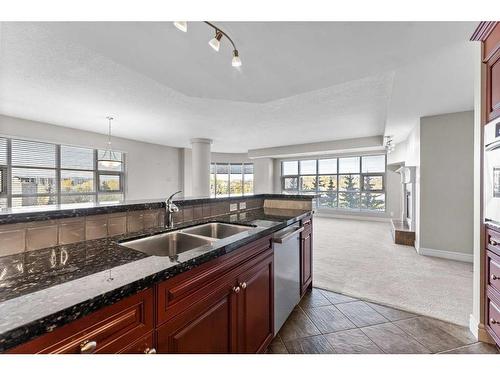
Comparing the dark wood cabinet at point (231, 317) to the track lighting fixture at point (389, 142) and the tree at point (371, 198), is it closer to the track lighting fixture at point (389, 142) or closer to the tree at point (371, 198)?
the track lighting fixture at point (389, 142)

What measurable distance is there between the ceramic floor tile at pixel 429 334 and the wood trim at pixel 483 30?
2.30 m

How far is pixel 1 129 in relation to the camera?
4.27m

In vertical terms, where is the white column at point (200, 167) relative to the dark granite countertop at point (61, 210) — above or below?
above

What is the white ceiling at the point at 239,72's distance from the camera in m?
1.78

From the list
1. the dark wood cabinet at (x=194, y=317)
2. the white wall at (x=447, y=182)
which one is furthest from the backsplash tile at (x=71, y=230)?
the white wall at (x=447, y=182)

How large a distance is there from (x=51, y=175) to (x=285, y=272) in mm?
5863

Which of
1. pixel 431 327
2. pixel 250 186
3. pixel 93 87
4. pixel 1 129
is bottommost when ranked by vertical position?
pixel 431 327

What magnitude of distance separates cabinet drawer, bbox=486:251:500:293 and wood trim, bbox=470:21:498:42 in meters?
1.58

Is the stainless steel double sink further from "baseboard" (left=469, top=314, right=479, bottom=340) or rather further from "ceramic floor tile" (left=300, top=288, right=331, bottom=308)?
"baseboard" (left=469, top=314, right=479, bottom=340)

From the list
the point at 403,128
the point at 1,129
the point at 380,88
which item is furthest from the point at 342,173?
the point at 1,129

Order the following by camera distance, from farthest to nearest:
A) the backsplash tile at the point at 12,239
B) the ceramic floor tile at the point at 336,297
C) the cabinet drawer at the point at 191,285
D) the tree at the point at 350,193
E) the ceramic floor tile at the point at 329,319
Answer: the tree at the point at 350,193
the ceramic floor tile at the point at 336,297
the ceramic floor tile at the point at 329,319
the backsplash tile at the point at 12,239
the cabinet drawer at the point at 191,285

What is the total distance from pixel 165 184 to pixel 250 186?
354cm
